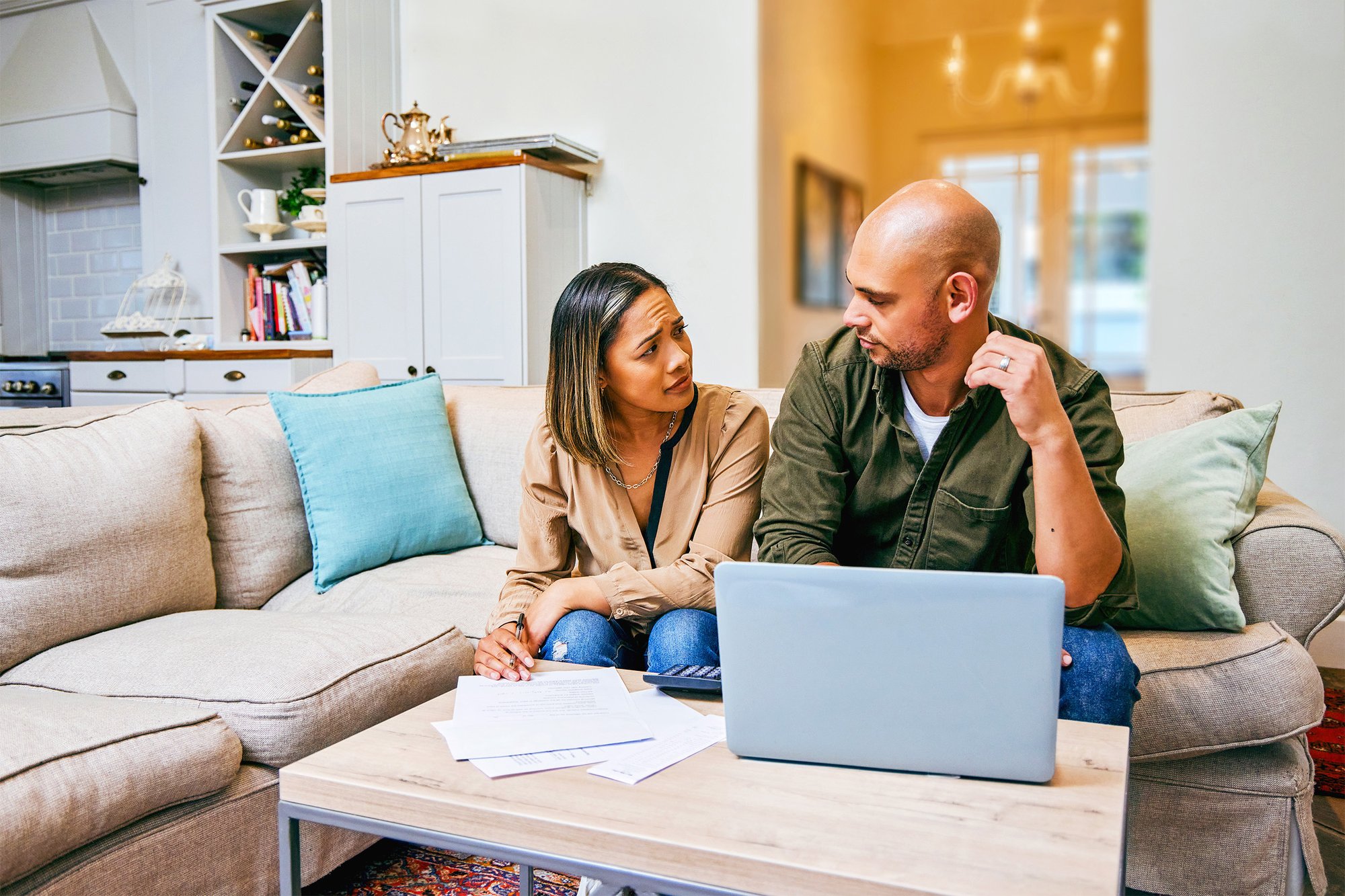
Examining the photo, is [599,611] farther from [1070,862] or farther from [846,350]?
[1070,862]

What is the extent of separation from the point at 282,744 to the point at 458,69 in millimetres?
3576

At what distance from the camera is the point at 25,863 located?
1100 millimetres

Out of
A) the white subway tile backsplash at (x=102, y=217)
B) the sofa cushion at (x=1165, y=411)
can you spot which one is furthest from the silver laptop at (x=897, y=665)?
the white subway tile backsplash at (x=102, y=217)

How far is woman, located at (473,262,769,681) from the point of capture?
1.53 m

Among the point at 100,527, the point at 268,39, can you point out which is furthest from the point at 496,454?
the point at 268,39

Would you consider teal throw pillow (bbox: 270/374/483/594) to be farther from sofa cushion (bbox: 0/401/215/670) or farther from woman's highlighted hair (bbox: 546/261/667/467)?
woman's highlighted hair (bbox: 546/261/667/467)

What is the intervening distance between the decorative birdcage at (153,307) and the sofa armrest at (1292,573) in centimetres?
447

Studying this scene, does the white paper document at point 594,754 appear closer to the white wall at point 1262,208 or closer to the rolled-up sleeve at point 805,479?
the rolled-up sleeve at point 805,479

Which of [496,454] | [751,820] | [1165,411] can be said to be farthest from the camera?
[496,454]

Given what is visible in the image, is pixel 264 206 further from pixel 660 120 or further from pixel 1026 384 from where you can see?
pixel 1026 384

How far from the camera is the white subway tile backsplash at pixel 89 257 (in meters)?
5.04

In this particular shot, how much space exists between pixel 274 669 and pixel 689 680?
0.69m

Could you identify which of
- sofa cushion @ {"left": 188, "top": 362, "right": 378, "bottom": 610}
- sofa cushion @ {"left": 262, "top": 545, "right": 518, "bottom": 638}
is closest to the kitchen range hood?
sofa cushion @ {"left": 188, "top": 362, "right": 378, "bottom": 610}

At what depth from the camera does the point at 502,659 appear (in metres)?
1.29
